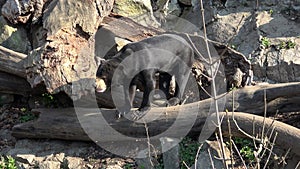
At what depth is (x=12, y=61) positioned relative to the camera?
5789 millimetres

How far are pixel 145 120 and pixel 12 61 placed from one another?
1.77 metres

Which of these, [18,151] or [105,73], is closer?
[105,73]

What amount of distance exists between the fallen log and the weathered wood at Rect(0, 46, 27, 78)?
614 millimetres

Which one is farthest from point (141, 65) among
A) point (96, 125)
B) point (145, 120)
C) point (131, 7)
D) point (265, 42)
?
point (265, 42)

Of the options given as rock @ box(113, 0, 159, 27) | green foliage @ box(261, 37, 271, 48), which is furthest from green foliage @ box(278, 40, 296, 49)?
rock @ box(113, 0, 159, 27)

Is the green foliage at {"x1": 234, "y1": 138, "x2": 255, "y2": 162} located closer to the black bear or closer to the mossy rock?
the black bear

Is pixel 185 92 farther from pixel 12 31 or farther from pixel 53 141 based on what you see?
pixel 12 31

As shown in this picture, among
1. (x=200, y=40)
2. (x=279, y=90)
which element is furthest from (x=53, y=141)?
(x=279, y=90)

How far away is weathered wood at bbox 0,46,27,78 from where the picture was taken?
5.72 meters

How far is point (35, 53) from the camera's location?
527cm

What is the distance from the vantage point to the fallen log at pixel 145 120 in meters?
5.02

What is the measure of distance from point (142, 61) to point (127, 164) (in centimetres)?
105

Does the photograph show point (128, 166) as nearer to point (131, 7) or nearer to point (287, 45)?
point (131, 7)

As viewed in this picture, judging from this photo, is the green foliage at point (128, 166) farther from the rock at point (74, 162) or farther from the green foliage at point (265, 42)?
the green foliage at point (265, 42)
